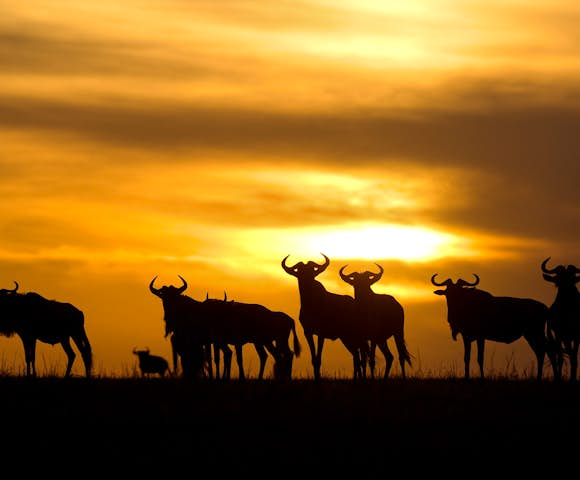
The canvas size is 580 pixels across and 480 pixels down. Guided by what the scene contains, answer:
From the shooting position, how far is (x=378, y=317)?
30953 mm

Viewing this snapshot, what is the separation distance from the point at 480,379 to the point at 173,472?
12.4 metres

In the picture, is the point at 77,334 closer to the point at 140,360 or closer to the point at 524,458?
the point at 140,360

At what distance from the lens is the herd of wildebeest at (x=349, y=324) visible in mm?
29375

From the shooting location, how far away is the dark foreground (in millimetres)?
18547

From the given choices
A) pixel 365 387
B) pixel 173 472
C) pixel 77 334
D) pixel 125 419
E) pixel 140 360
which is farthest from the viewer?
pixel 140 360

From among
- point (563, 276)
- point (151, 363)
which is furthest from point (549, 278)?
point (151, 363)

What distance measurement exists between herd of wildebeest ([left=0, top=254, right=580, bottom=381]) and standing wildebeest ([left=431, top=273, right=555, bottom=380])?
0.08ft

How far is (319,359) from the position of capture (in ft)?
93.9

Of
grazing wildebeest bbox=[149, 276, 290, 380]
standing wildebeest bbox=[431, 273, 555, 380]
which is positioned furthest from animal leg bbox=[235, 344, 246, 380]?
standing wildebeest bbox=[431, 273, 555, 380]

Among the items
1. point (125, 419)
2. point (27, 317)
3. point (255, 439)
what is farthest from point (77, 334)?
point (255, 439)

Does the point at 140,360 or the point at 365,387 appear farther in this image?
the point at 140,360

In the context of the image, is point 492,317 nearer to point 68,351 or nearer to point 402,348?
point 402,348

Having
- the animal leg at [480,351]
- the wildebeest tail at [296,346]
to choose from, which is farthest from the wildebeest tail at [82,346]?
the animal leg at [480,351]

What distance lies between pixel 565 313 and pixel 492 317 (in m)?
1.81
